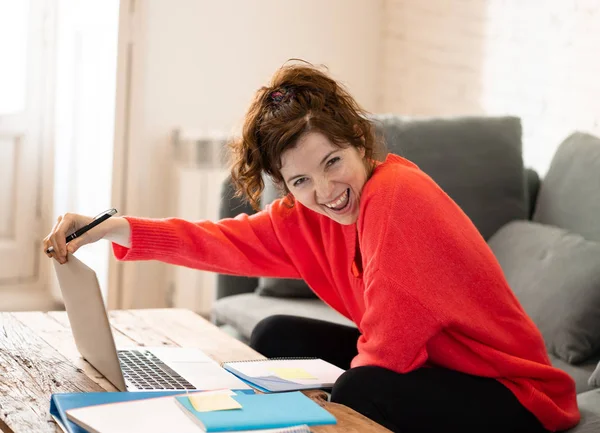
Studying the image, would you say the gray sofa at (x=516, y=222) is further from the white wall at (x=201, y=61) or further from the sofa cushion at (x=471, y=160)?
the white wall at (x=201, y=61)

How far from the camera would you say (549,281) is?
7.43ft

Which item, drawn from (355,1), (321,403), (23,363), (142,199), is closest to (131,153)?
(142,199)

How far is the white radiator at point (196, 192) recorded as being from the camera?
3410 mm

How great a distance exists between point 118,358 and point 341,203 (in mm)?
537

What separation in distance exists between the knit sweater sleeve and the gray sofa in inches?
21.6

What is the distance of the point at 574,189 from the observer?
2.45 meters

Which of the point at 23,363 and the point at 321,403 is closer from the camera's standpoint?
the point at 321,403

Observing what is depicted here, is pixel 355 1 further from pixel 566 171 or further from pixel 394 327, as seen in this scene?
pixel 394 327

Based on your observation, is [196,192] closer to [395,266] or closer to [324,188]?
[324,188]

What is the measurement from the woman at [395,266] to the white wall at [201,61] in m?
1.60

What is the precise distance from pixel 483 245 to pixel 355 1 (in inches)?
94.2

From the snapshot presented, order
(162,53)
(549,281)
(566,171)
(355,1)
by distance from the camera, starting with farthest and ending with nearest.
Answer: (355,1) → (162,53) → (566,171) → (549,281)

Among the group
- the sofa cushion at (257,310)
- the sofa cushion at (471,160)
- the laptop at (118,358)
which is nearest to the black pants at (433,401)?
the laptop at (118,358)

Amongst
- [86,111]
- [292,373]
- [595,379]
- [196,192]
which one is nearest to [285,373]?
[292,373]
